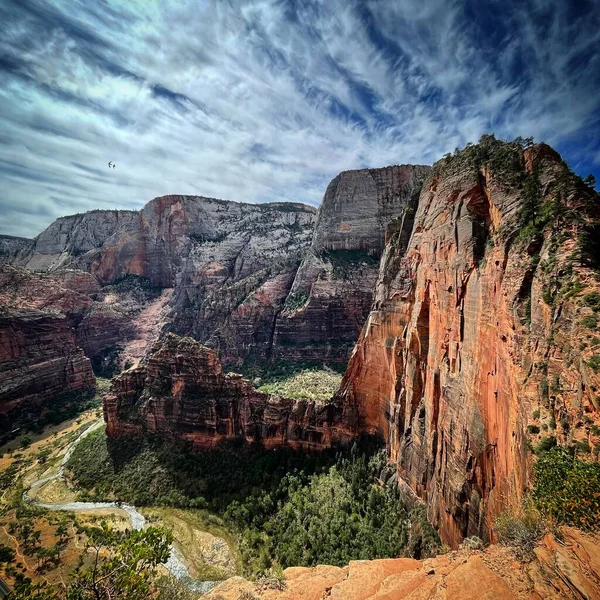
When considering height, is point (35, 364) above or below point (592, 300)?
below

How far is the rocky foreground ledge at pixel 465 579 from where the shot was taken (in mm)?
A: 9273

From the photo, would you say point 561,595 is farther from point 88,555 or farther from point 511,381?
point 88,555

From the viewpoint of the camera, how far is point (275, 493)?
3703cm

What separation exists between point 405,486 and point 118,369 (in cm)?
9456

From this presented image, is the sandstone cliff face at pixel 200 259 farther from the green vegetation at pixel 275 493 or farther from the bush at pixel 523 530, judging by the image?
the bush at pixel 523 530

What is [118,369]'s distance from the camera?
96875mm

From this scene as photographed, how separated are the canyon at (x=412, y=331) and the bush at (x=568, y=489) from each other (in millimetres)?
931

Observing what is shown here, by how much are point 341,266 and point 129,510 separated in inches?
2610

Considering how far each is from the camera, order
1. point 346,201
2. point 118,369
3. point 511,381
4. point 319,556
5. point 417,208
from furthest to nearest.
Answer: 1. point 118,369
2. point 346,201
3. point 417,208
4. point 319,556
5. point 511,381

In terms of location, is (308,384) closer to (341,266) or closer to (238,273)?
(341,266)

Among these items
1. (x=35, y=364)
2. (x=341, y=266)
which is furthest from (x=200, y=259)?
(x=341, y=266)

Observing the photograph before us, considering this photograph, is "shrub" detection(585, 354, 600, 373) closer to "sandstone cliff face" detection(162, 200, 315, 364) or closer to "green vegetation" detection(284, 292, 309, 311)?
"green vegetation" detection(284, 292, 309, 311)

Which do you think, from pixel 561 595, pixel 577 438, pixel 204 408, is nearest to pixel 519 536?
pixel 561 595

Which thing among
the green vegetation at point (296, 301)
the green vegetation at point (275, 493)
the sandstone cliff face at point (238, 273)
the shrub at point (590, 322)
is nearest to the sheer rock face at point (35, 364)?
the green vegetation at point (275, 493)
